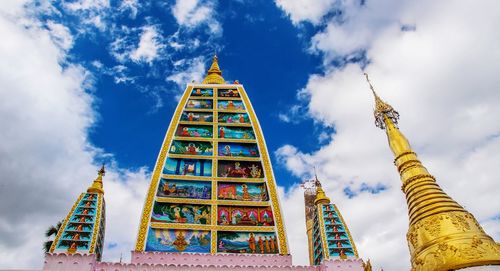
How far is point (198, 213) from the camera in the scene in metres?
18.3

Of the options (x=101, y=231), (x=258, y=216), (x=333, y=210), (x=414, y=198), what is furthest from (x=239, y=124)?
(x=414, y=198)

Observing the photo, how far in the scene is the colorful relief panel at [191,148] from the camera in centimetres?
2112

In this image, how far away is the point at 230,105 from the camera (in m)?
24.8

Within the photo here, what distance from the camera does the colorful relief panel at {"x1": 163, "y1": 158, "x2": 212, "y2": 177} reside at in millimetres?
20062

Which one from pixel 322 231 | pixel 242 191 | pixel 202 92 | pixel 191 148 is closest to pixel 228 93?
pixel 202 92

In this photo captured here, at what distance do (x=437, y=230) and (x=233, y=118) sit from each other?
13.9 metres

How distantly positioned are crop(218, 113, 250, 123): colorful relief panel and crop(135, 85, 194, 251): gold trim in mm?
2479

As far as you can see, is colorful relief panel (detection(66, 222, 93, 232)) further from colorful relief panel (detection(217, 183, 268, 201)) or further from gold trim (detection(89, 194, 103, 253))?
colorful relief panel (detection(217, 183, 268, 201))

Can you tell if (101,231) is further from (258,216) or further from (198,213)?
(258,216)

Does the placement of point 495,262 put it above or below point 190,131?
below

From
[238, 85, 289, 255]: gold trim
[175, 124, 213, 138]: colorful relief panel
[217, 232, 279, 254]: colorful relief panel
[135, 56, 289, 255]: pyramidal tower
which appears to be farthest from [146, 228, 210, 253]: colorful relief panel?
[175, 124, 213, 138]: colorful relief panel

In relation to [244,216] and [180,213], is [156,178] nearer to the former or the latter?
[180,213]

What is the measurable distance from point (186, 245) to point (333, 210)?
6.61 metres

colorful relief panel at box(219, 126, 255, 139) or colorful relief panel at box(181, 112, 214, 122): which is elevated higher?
colorful relief panel at box(181, 112, 214, 122)
